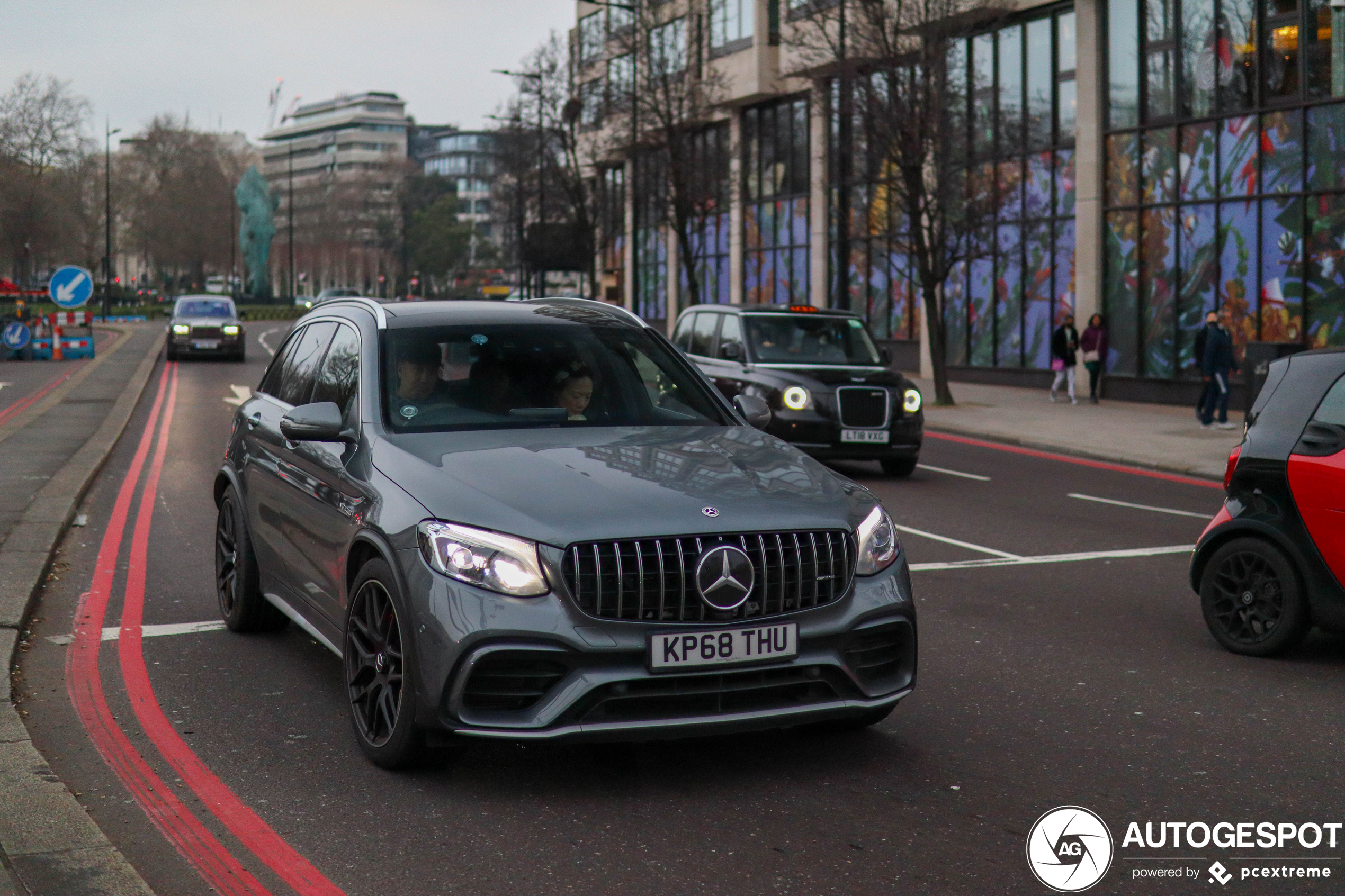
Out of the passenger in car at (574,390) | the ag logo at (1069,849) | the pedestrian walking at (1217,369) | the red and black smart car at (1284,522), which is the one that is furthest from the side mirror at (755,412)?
the pedestrian walking at (1217,369)

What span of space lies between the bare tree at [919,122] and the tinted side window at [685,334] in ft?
31.8

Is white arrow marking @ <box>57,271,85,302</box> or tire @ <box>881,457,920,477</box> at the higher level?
white arrow marking @ <box>57,271,85,302</box>

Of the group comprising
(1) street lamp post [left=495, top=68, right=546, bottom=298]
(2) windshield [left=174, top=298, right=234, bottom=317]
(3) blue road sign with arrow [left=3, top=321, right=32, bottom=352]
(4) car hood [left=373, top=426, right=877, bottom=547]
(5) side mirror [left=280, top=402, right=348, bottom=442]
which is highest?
(1) street lamp post [left=495, top=68, right=546, bottom=298]

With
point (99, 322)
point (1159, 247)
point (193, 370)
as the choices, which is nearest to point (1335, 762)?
point (1159, 247)

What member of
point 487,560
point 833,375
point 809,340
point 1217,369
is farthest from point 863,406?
point 487,560

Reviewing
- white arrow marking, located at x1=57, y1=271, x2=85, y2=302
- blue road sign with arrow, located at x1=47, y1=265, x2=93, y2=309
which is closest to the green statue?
blue road sign with arrow, located at x1=47, y1=265, x2=93, y2=309

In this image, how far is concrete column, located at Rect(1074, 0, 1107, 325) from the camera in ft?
94.2

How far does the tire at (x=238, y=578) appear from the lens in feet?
23.3

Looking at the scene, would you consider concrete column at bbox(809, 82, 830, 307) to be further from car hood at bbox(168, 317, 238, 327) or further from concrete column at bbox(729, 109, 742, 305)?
car hood at bbox(168, 317, 238, 327)

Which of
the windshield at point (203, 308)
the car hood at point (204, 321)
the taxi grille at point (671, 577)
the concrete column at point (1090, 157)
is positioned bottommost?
the taxi grille at point (671, 577)

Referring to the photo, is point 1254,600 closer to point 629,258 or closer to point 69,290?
point 69,290

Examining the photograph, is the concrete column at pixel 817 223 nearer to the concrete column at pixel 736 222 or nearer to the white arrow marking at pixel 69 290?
the concrete column at pixel 736 222

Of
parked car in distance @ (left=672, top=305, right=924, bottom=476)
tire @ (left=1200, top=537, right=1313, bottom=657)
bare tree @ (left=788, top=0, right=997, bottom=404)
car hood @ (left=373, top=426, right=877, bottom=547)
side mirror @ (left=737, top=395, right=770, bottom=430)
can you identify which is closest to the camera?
car hood @ (left=373, top=426, right=877, bottom=547)

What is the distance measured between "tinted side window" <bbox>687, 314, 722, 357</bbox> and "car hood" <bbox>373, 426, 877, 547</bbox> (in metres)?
10.9
